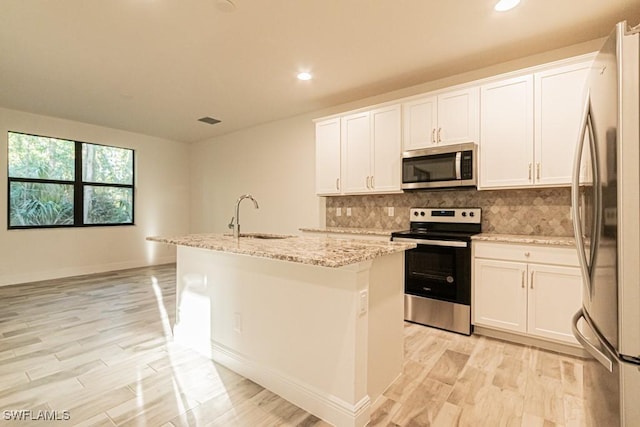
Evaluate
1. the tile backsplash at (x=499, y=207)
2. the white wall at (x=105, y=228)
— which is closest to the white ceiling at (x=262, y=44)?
the white wall at (x=105, y=228)

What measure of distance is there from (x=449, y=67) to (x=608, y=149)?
2629 millimetres

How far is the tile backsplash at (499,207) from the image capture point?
292 cm

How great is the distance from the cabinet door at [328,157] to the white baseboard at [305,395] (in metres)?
2.45

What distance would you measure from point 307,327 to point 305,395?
15.2 inches

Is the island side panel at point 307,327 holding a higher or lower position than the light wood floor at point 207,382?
higher

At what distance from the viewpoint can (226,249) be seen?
188cm

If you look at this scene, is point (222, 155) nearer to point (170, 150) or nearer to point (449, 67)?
point (170, 150)

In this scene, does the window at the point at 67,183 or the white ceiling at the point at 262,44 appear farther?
the window at the point at 67,183

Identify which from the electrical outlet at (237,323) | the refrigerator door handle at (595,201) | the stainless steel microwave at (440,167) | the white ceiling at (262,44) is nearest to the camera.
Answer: the refrigerator door handle at (595,201)

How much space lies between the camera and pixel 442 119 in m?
3.23

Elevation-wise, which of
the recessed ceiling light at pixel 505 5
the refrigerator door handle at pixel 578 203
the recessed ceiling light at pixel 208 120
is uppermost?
the recessed ceiling light at pixel 208 120

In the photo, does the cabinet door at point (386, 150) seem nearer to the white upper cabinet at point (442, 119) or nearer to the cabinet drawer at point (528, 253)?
the white upper cabinet at point (442, 119)

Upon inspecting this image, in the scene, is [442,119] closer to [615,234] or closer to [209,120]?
[615,234]

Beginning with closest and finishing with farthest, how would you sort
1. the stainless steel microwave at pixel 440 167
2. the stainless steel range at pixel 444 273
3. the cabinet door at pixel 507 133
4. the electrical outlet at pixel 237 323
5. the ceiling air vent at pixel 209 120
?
the electrical outlet at pixel 237 323 → the cabinet door at pixel 507 133 → the stainless steel range at pixel 444 273 → the stainless steel microwave at pixel 440 167 → the ceiling air vent at pixel 209 120
